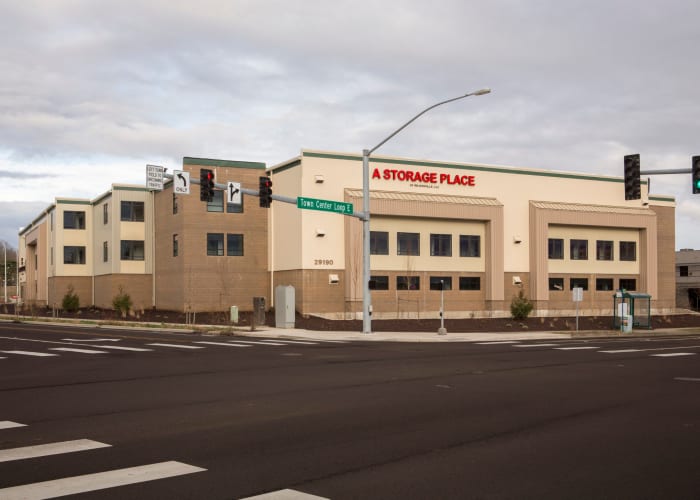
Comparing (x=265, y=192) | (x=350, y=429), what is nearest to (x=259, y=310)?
(x=265, y=192)

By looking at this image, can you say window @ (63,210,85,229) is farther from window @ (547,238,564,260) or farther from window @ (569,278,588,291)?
window @ (569,278,588,291)

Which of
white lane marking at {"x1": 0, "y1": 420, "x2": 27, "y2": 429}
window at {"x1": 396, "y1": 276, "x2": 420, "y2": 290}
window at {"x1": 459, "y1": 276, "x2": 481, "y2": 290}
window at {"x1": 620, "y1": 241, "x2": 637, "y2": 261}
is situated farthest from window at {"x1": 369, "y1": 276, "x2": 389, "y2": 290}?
white lane marking at {"x1": 0, "y1": 420, "x2": 27, "y2": 429}

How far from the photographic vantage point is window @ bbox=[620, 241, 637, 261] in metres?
55.4

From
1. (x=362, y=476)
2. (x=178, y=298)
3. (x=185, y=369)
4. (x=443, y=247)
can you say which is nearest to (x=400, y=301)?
(x=443, y=247)

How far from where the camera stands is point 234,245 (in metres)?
47.9

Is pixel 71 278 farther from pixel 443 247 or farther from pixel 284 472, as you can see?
pixel 284 472

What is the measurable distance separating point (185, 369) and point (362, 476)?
11446 mm

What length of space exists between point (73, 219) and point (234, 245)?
24.5 meters

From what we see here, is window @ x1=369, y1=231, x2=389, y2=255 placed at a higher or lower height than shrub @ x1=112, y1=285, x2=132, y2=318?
higher

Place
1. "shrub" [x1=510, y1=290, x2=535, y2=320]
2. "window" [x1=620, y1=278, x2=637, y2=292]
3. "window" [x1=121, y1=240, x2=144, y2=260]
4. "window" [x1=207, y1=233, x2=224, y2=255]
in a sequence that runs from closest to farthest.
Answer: "shrub" [x1=510, y1=290, x2=535, y2=320] → "window" [x1=207, y1=233, x2=224, y2=255] → "window" [x1=620, y1=278, x2=637, y2=292] → "window" [x1=121, y1=240, x2=144, y2=260]

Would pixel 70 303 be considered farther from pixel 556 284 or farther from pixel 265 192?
pixel 556 284

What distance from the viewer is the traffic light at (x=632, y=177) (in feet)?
81.4

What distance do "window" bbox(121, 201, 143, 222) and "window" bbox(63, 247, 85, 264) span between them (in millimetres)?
11395

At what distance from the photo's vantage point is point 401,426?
33.1 ft
